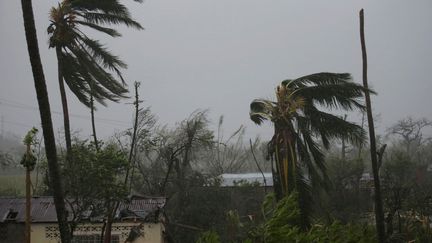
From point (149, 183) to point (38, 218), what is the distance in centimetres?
1133

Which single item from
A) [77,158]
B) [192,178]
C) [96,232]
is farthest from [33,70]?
[192,178]

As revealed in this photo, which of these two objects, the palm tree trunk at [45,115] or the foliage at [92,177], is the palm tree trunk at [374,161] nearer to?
the foliage at [92,177]

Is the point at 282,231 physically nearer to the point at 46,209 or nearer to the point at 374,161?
the point at 374,161

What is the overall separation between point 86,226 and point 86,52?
5864mm

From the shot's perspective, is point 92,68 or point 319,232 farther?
point 92,68

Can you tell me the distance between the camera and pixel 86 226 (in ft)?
54.4

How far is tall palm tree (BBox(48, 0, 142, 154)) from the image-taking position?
52.5ft

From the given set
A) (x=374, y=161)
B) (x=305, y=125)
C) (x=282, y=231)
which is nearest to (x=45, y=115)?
(x=282, y=231)

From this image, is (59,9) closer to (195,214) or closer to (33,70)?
(33,70)

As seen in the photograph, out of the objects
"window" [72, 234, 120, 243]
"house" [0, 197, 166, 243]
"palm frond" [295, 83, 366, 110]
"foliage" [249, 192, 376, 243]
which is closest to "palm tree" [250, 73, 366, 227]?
"palm frond" [295, 83, 366, 110]

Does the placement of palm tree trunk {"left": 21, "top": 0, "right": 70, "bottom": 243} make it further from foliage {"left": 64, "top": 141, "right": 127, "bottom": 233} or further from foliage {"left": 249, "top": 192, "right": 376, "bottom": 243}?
foliage {"left": 249, "top": 192, "right": 376, "bottom": 243}

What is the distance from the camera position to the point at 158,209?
1720 centimetres

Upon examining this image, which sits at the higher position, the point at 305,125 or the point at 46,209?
the point at 305,125

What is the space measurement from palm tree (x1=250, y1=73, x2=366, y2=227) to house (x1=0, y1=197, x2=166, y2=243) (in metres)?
5.33
